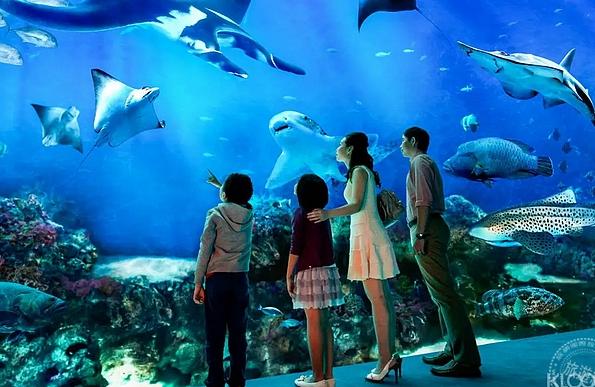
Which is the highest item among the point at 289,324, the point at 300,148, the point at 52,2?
the point at 52,2

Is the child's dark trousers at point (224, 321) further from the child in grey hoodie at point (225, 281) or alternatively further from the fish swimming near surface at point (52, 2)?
the fish swimming near surface at point (52, 2)

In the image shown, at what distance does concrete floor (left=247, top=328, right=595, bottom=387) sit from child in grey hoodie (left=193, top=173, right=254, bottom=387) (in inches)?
36.0

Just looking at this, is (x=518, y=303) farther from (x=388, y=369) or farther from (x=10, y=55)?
(x=10, y=55)

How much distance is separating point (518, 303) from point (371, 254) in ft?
11.2

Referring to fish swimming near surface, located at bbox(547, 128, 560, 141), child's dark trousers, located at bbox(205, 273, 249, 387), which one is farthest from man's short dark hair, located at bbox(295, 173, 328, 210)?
fish swimming near surface, located at bbox(547, 128, 560, 141)

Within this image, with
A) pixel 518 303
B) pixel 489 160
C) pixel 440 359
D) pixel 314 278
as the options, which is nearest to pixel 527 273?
pixel 518 303

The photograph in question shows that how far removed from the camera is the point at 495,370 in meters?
3.45

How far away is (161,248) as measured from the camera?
490 centimetres

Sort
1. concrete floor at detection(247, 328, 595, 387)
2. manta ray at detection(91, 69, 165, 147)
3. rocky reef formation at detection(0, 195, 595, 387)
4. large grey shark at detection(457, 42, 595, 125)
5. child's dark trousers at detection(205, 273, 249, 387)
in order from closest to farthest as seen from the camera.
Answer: child's dark trousers at detection(205, 273, 249, 387) < concrete floor at detection(247, 328, 595, 387) < rocky reef formation at detection(0, 195, 595, 387) < manta ray at detection(91, 69, 165, 147) < large grey shark at detection(457, 42, 595, 125)

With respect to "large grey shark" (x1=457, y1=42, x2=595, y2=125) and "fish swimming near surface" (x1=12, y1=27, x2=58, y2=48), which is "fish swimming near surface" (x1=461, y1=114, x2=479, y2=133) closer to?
"large grey shark" (x1=457, y1=42, x2=595, y2=125)

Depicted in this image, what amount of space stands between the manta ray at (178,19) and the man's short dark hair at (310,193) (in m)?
2.42

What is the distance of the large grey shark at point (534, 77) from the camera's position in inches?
228

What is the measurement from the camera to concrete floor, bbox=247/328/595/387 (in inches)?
123

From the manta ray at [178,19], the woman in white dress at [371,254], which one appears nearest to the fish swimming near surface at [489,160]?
the manta ray at [178,19]
